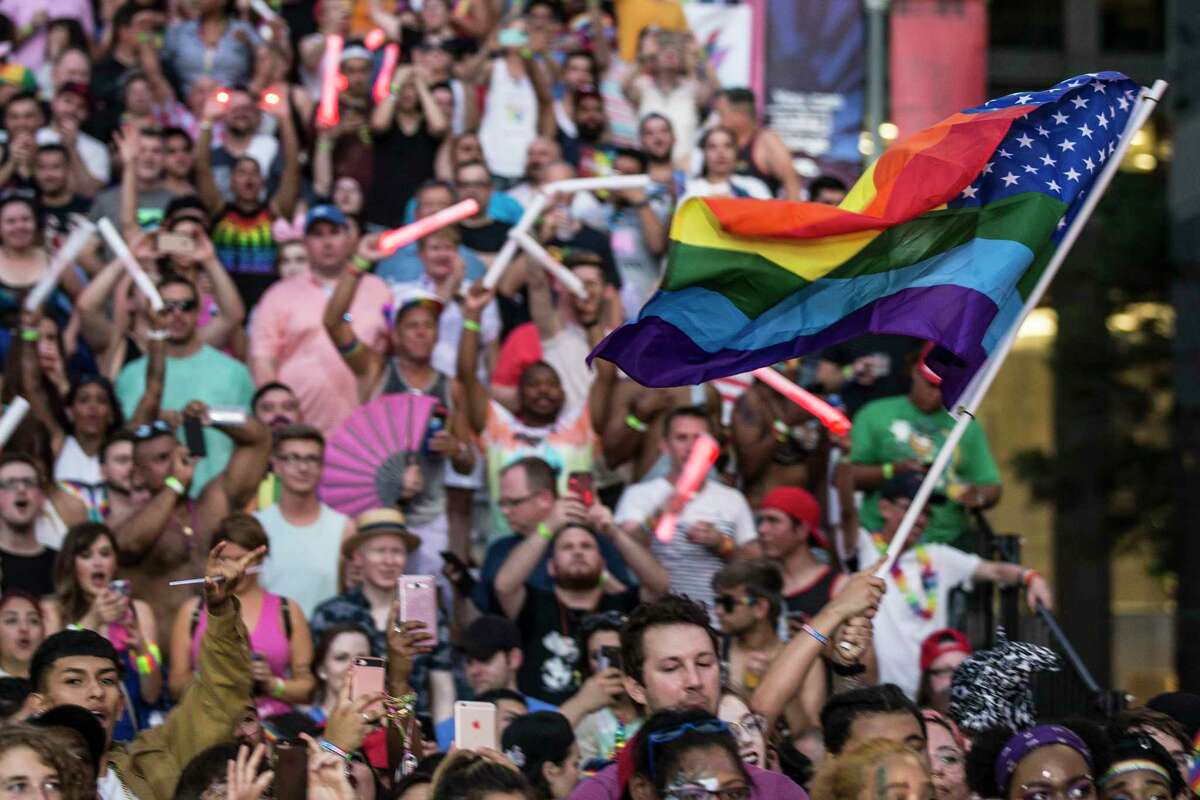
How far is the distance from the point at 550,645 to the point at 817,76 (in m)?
7.41

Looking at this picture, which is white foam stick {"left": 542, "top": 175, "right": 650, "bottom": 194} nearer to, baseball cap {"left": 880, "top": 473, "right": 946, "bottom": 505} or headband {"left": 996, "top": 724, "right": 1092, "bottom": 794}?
baseball cap {"left": 880, "top": 473, "right": 946, "bottom": 505}

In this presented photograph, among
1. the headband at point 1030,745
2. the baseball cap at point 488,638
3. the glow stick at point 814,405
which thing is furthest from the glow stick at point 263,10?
the headband at point 1030,745

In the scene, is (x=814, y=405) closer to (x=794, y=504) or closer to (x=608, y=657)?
(x=794, y=504)

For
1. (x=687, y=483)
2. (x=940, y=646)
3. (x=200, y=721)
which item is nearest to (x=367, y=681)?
(x=200, y=721)

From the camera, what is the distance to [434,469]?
428 inches

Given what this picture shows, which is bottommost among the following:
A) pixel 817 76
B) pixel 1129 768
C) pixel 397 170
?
pixel 1129 768

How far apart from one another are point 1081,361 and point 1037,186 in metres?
11.1

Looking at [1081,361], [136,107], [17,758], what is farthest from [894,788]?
[1081,361]

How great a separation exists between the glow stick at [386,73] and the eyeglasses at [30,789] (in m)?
8.64

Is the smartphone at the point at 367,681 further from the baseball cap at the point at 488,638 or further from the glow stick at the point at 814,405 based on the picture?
the glow stick at the point at 814,405

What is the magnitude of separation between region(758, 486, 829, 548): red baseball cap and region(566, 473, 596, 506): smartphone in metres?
0.97

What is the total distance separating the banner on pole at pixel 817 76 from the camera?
1591 cm

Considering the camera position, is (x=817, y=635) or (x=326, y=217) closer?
(x=817, y=635)

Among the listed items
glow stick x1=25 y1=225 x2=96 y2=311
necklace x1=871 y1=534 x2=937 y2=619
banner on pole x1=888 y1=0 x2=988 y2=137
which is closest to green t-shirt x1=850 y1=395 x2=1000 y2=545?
necklace x1=871 y1=534 x2=937 y2=619
